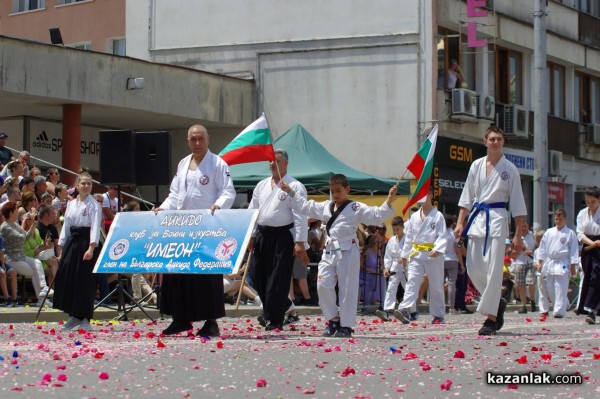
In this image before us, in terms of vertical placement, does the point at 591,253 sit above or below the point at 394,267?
above

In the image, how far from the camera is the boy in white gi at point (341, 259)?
13406mm

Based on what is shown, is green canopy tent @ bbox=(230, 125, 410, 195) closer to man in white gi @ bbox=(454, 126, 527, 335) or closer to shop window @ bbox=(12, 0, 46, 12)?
man in white gi @ bbox=(454, 126, 527, 335)

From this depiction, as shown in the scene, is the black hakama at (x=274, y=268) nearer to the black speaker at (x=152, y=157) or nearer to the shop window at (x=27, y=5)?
the black speaker at (x=152, y=157)

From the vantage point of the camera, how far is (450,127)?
3591 cm

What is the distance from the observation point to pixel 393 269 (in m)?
21.6

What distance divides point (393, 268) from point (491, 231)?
7.74m

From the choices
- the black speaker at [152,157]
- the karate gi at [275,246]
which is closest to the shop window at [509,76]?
the black speaker at [152,157]

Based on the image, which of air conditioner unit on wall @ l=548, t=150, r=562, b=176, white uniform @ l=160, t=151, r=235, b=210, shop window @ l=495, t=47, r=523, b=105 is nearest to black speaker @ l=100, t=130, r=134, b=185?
white uniform @ l=160, t=151, r=235, b=210

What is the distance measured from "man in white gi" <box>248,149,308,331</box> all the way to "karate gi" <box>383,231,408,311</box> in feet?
17.3

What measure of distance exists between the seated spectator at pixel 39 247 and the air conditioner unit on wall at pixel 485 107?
18.0 m

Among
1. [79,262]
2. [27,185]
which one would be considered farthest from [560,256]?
[79,262]

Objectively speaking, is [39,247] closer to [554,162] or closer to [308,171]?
[308,171]

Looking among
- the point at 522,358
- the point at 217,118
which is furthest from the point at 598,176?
the point at 522,358

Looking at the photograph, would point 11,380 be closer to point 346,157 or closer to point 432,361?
point 432,361
